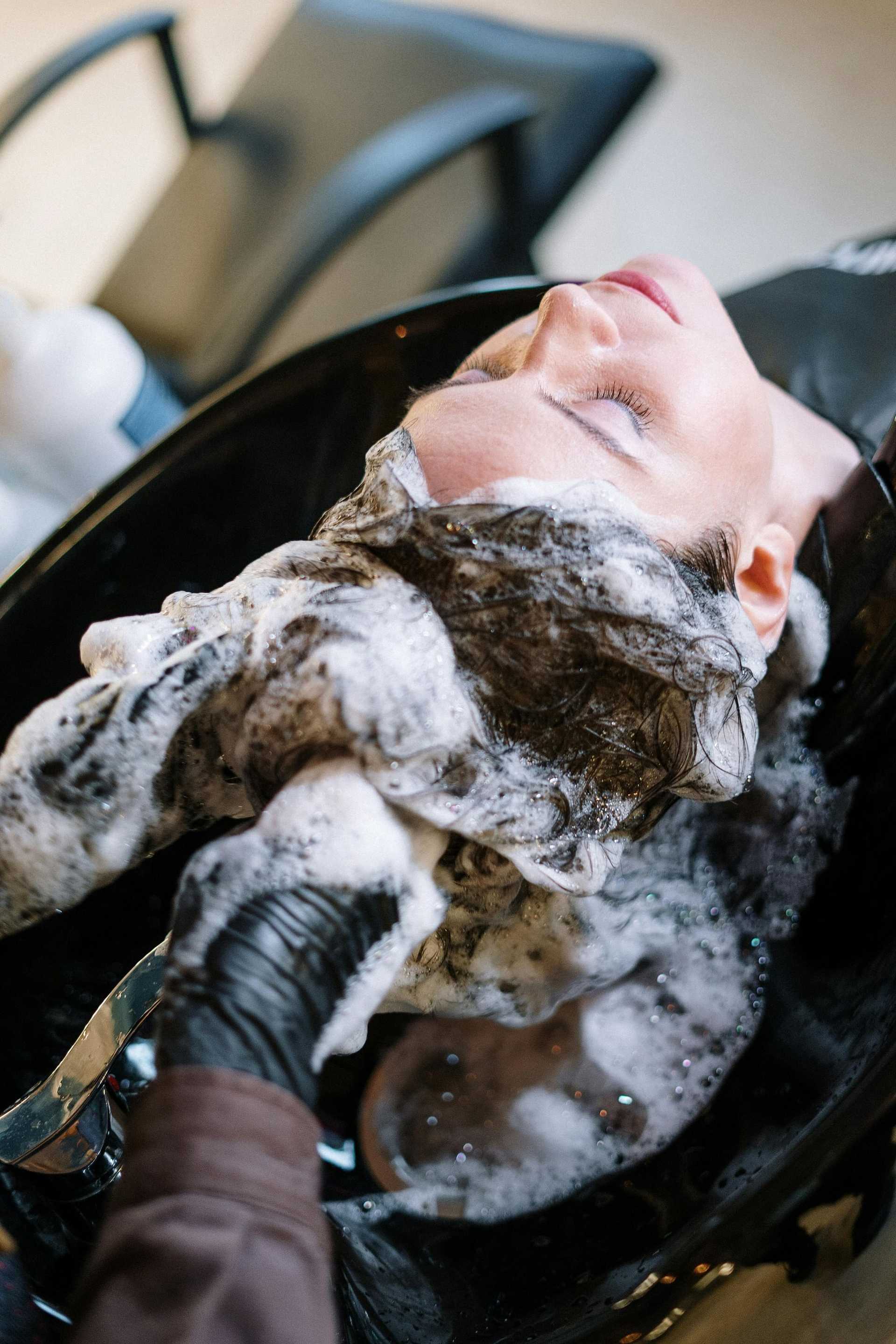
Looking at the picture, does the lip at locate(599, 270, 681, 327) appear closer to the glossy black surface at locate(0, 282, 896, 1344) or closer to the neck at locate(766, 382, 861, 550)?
the neck at locate(766, 382, 861, 550)

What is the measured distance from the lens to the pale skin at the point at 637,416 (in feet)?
2.05

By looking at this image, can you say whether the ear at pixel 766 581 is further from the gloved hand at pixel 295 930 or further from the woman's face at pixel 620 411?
the gloved hand at pixel 295 930

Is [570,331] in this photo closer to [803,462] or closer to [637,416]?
[637,416]

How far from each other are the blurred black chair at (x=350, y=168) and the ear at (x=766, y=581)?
0.81 metres

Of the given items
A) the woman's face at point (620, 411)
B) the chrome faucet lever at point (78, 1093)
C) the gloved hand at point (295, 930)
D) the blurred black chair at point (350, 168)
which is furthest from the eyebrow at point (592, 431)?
the blurred black chair at point (350, 168)

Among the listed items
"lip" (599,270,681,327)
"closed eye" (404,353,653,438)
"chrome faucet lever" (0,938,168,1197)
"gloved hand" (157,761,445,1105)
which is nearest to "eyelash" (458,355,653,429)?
"closed eye" (404,353,653,438)

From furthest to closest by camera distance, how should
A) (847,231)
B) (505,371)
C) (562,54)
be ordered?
(847,231), (562,54), (505,371)

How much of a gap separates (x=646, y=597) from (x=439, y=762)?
153 mm

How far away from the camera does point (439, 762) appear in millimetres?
551

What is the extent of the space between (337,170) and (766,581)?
964mm

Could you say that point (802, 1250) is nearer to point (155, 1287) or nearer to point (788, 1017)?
point (788, 1017)

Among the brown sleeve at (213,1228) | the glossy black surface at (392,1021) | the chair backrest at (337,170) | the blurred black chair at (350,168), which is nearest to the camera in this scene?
the brown sleeve at (213,1228)

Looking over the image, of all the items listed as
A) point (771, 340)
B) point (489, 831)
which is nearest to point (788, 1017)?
point (489, 831)

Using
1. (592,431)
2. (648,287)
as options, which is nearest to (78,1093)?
(592,431)
